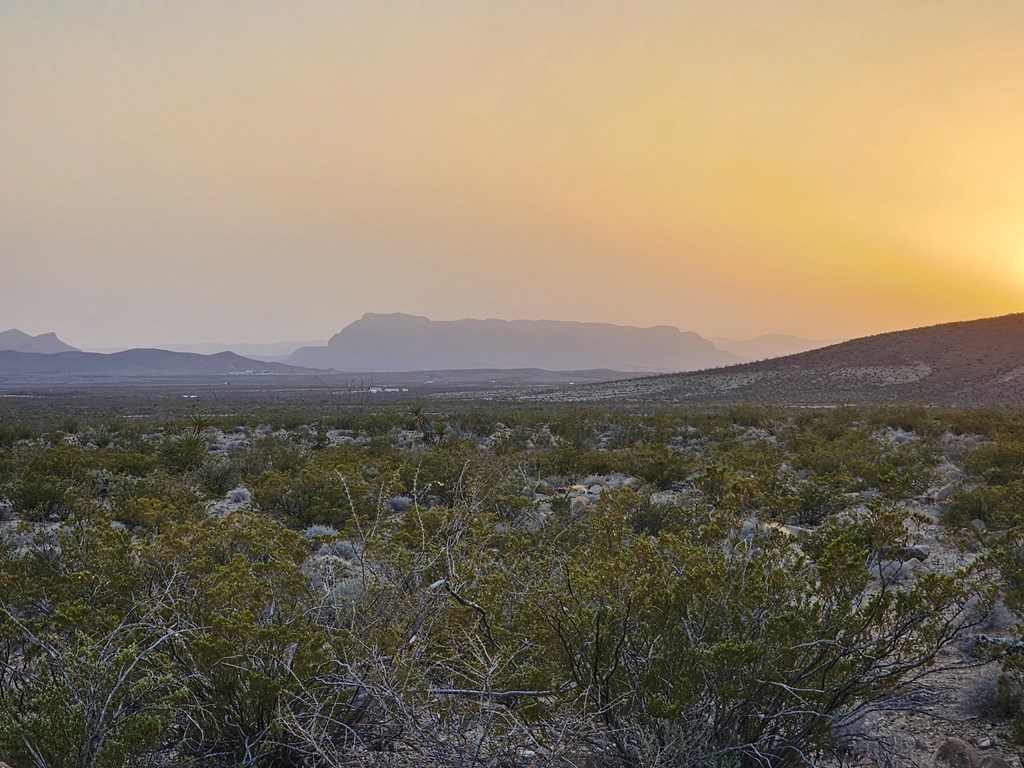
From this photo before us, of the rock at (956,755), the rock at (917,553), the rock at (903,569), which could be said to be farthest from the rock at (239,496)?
the rock at (956,755)

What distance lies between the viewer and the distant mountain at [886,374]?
4703 cm

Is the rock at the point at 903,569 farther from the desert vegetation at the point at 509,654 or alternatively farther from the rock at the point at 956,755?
the rock at the point at 956,755

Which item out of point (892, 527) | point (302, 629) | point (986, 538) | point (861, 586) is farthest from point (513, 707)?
point (986, 538)

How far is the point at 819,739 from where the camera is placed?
3.13 m

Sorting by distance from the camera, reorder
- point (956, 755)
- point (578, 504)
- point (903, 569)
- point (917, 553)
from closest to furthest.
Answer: point (956, 755), point (903, 569), point (917, 553), point (578, 504)

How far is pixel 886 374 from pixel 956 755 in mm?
59169

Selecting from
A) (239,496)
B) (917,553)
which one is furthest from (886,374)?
(239,496)

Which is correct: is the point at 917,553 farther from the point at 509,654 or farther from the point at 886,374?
the point at 886,374

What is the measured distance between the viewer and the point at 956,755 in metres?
3.54

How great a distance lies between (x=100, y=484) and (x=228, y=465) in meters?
2.70

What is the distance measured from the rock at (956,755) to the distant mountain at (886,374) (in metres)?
42.3

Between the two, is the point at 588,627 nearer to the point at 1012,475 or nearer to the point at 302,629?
the point at 302,629

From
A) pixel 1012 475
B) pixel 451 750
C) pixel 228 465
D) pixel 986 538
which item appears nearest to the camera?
pixel 451 750

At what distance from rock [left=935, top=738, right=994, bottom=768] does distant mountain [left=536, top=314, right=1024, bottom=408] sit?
4227cm
